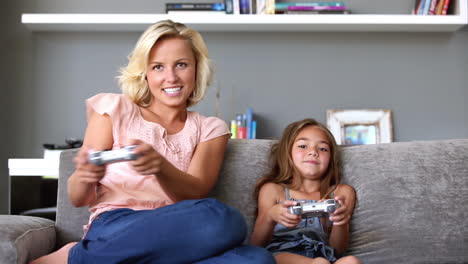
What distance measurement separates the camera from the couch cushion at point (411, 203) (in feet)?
4.87

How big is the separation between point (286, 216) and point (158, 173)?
1.11 feet

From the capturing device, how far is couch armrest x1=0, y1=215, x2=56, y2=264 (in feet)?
3.89

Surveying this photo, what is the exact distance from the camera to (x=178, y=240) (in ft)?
3.73

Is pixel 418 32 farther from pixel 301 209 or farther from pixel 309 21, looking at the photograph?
pixel 301 209

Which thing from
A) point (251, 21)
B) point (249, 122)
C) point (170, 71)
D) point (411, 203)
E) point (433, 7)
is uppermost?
point (433, 7)

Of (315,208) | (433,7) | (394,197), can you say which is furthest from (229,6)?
(315,208)

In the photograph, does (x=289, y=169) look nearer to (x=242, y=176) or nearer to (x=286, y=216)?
(x=242, y=176)

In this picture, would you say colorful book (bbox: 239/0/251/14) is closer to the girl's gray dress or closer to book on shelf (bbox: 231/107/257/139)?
book on shelf (bbox: 231/107/257/139)

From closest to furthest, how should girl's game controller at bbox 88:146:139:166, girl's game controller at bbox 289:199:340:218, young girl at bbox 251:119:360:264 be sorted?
girl's game controller at bbox 88:146:139:166
girl's game controller at bbox 289:199:340:218
young girl at bbox 251:119:360:264

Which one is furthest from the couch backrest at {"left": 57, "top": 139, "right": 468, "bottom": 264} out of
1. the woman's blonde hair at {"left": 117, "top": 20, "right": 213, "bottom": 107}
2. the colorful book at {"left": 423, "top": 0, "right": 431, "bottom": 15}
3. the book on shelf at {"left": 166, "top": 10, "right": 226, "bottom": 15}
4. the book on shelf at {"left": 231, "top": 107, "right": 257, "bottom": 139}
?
the colorful book at {"left": 423, "top": 0, "right": 431, "bottom": 15}

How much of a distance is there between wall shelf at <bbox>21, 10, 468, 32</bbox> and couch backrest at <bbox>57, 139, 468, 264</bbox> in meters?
1.38

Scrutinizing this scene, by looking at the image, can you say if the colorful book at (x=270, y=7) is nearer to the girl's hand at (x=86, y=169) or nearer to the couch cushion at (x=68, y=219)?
the couch cushion at (x=68, y=219)

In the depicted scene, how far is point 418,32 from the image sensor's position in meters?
3.12

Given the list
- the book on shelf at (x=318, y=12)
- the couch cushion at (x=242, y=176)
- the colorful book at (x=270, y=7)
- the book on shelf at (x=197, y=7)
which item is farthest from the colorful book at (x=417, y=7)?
the couch cushion at (x=242, y=176)
